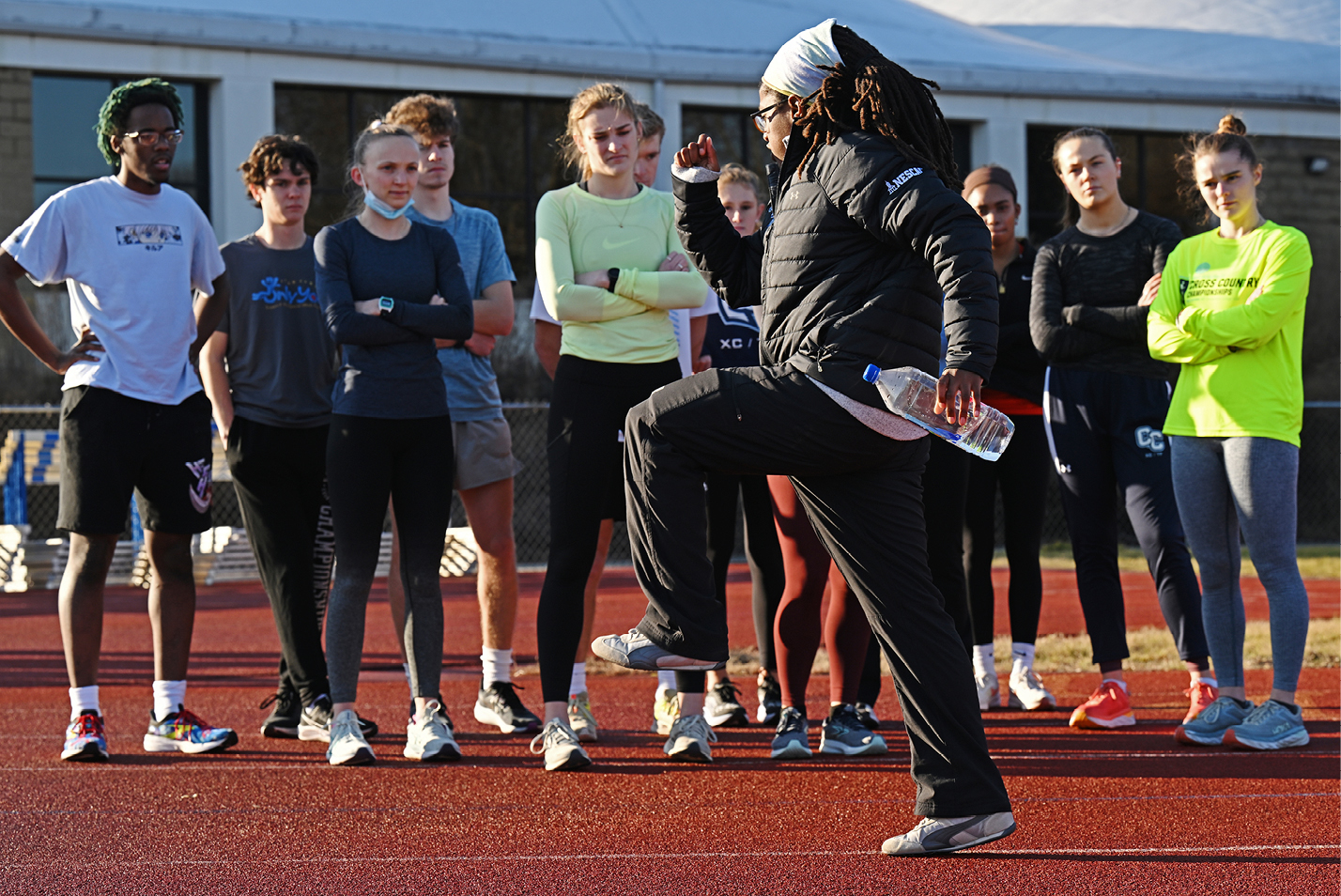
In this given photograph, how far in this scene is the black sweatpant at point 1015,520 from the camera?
6.58 meters

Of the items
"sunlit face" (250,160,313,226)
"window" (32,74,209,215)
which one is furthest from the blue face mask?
"window" (32,74,209,215)

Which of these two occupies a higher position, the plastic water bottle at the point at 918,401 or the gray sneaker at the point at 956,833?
the plastic water bottle at the point at 918,401

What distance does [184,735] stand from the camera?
220 inches

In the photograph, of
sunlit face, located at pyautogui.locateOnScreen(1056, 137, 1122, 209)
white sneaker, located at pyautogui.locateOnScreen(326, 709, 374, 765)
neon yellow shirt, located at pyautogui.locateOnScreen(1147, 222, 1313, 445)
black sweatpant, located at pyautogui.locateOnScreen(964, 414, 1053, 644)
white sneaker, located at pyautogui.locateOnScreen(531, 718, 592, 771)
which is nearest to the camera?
white sneaker, located at pyautogui.locateOnScreen(531, 718, 592, 771)

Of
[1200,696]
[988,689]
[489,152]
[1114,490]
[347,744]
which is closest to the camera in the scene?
[347,744]

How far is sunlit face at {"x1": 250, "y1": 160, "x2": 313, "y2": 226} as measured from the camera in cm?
597

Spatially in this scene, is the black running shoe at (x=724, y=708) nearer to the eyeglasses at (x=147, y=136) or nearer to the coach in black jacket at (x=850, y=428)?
the coach in black jacket at (x=850, y=428)

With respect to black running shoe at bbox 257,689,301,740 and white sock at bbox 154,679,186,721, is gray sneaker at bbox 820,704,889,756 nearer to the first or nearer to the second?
black running shoe at bbox 257,689,301,740

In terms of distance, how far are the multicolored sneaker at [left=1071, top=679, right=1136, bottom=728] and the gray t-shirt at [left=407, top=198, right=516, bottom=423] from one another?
276 cm

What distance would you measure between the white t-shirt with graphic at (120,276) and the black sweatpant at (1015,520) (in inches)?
136

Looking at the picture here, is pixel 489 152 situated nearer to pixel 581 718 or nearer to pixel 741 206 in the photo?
pixel 741 206

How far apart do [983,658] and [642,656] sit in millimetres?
3193

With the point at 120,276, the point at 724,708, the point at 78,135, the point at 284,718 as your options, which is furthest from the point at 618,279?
the point at 78,135

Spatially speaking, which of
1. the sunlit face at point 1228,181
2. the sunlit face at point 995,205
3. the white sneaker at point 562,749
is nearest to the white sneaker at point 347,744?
the white sneaker at point 562,749
